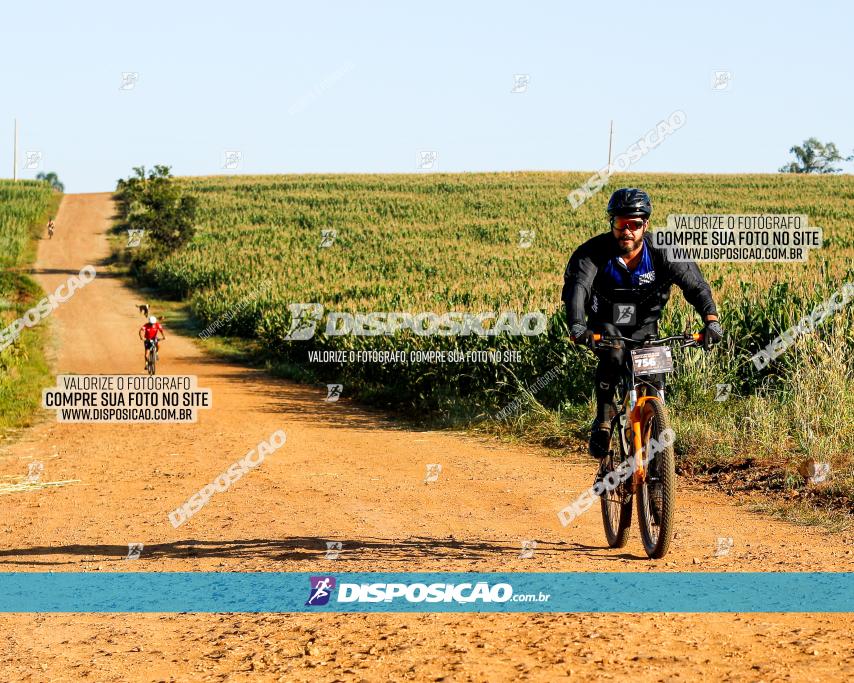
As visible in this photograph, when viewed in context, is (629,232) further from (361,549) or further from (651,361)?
(361,549)

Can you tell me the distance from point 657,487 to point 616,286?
140 cm

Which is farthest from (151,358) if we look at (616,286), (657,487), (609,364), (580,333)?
(657,487)

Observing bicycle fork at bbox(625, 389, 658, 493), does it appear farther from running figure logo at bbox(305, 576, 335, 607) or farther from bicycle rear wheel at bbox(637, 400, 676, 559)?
running figure logo at bbox(305, 576, 335, 607)

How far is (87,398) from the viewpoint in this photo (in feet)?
65.3

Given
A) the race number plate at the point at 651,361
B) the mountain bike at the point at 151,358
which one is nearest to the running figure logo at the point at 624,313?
the race number plate at the point at 651,361

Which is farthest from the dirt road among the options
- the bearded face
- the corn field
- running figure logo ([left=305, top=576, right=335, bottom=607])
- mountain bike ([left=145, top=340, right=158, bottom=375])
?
mountain bike ([left=145, top=340, right=158, bottom=375])

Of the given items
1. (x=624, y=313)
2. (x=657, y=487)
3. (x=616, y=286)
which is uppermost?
(x=616, y=286)

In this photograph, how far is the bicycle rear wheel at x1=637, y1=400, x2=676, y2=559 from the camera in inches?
258

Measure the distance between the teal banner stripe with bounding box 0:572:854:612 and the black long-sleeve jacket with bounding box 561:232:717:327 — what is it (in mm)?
1760

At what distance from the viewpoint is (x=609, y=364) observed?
23.6 ft

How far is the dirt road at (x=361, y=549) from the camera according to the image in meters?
4.99

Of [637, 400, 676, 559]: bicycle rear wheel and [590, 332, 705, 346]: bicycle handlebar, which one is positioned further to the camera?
[590, 332, 705, 346]: bicycle handlebar

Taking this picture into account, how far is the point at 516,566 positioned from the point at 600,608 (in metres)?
1.20

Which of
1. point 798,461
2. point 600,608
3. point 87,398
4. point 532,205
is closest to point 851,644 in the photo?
point 600,608
